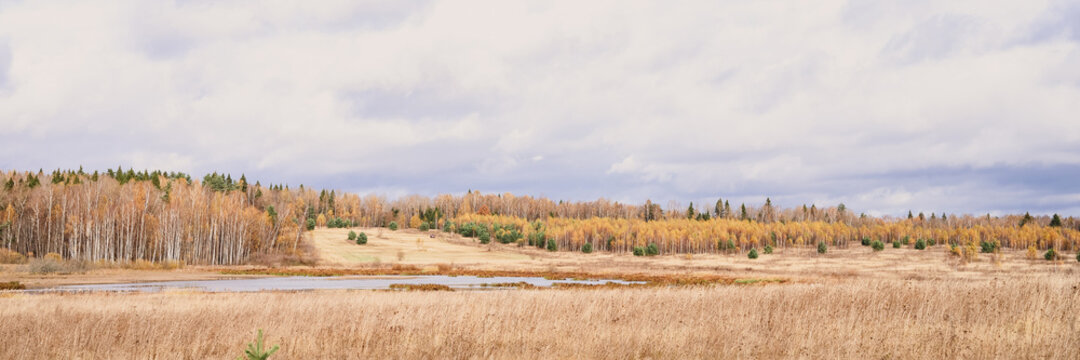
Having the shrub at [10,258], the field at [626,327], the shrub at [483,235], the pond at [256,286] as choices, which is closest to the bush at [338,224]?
the shrub at [483,235]

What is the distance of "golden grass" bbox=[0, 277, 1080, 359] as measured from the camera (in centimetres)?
1140

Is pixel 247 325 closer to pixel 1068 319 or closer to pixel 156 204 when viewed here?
pixel 1068 319

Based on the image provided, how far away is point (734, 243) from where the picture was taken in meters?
153

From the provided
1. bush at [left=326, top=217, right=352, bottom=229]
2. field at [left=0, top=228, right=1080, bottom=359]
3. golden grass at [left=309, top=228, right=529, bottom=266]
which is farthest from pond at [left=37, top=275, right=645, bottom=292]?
bush at [left=326, top=217, right=352, bottom=229]

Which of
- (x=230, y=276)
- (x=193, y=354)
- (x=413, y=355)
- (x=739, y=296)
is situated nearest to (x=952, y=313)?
(x=739, y=296)

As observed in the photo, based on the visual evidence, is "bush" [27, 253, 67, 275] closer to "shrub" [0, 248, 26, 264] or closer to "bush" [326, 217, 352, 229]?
"shrub" [0, 248, 26, 264]

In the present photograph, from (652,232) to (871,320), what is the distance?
467ft

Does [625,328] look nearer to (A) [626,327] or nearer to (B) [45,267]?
(A) [626,327]

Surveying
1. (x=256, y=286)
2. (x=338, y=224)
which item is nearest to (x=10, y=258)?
(x=256, y=286)

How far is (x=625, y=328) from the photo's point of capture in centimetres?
1425

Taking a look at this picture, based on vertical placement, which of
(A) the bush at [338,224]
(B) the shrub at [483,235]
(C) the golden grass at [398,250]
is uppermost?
(A) the bush at [338,224]

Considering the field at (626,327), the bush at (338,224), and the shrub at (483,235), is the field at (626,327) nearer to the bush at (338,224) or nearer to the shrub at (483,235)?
the shrub at (483,235)

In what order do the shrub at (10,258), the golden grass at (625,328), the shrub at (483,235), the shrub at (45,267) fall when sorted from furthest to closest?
the shrub at (483,235), the shrub at (10,258), the shrub at (45,267), the golden grass at (625,328)

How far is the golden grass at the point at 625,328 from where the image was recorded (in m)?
11.4
